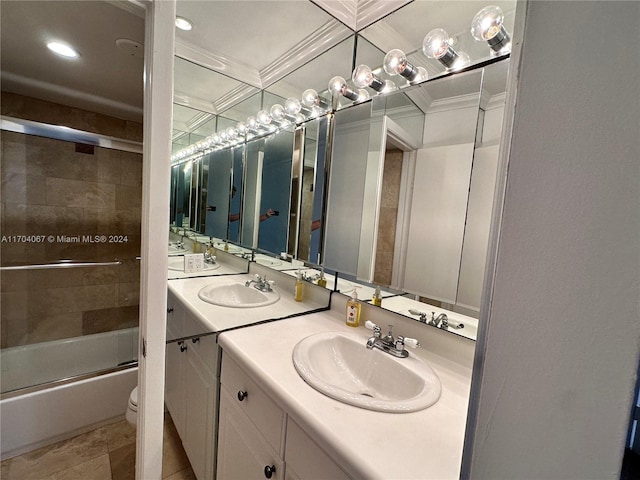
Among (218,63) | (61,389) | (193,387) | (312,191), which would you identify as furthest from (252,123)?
(61,389)

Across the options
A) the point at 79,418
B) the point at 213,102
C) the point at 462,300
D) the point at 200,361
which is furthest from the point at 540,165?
the point at 79,418

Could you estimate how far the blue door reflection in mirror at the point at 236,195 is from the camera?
6.60ft

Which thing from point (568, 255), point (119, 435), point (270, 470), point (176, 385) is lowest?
point (119, 435)

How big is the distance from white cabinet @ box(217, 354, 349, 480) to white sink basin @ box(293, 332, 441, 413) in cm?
14

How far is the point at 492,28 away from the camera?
2.97ft

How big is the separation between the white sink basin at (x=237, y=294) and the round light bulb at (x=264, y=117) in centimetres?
113

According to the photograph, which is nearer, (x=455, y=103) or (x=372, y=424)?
(x=372, y=424)

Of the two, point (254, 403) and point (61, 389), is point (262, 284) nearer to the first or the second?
point (254, 403)

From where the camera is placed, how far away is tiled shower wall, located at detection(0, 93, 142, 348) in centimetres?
189

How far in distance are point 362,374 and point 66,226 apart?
2.50 meters

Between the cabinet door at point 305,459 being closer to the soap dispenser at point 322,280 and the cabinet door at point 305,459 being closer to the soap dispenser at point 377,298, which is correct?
the soap dispenser at point 377,298

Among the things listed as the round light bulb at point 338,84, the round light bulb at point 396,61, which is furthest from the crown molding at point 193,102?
the round light bulb at point 396,61

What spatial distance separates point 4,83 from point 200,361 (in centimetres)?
218

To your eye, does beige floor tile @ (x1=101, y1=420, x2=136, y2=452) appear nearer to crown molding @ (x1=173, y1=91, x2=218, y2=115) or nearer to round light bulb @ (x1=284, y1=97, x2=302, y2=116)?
crown molding @ (x1=173, y1=91, x2=218, y2=115)
